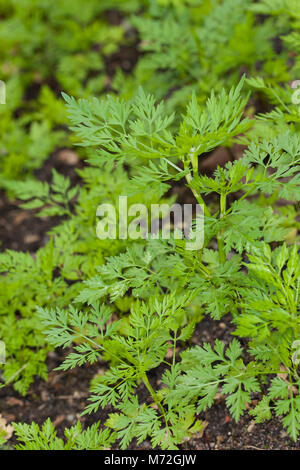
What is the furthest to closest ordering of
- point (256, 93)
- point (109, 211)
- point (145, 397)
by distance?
point (256, 93)
point (109, 211)
point (145, 397)

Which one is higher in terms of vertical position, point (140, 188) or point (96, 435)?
point (140, 188)

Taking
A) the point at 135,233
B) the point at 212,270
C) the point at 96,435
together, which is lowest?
the point at 96,435

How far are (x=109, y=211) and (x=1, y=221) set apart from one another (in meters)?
1.27

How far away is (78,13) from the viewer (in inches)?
150

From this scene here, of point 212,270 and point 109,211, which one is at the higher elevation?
point 109,211

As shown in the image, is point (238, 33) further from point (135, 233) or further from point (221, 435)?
point (221, 435)

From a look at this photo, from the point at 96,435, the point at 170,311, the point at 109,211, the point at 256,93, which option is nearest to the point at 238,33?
the point at 256,93

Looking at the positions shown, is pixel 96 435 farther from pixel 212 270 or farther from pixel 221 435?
pixel 212 270

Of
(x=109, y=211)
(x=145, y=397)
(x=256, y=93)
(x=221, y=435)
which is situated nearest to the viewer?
(x=221, y=435)

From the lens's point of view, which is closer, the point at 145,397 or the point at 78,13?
the point at 145,397

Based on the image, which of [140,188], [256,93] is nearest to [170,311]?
[140,188]

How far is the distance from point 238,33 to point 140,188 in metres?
1.47

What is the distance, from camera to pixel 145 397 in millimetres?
2189

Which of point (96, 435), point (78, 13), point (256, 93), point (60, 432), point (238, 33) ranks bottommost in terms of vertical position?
point (60, 432)
